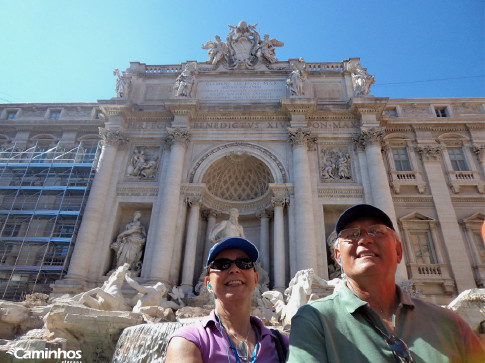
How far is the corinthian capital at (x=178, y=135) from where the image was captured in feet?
54.7

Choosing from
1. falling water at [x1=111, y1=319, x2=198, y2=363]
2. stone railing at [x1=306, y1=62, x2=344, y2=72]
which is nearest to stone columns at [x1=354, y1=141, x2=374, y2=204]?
stone railing at [x1=306, y1=62, x2=344, y2=72]

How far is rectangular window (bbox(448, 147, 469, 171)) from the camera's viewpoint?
17.8 m

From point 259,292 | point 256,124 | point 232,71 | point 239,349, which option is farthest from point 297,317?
point 232,71

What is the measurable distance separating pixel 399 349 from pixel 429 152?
19.3 m

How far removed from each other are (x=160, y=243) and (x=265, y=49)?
14.2 meters

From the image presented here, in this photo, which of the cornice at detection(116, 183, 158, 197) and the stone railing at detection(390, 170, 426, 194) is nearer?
the cornice at detection(116, 183, 158, 197)

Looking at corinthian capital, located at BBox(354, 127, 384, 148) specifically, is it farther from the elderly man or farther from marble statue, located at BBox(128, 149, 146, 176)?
the elderly man

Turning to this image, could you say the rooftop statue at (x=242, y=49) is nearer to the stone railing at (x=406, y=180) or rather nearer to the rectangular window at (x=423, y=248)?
the stone railing at (x=406, y=180)

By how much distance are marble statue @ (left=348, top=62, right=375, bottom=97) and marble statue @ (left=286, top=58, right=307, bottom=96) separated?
299 centimetres

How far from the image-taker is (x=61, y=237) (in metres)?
15.8

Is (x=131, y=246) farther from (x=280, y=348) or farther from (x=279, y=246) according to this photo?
(x=280, y=348)

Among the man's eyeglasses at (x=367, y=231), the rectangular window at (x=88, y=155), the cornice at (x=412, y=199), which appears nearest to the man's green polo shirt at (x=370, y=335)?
the man's eyeglasses at (x=367, y=231)

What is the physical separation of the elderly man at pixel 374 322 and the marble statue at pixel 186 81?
55.8 ft

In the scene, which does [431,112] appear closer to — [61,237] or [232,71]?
[232,71]
